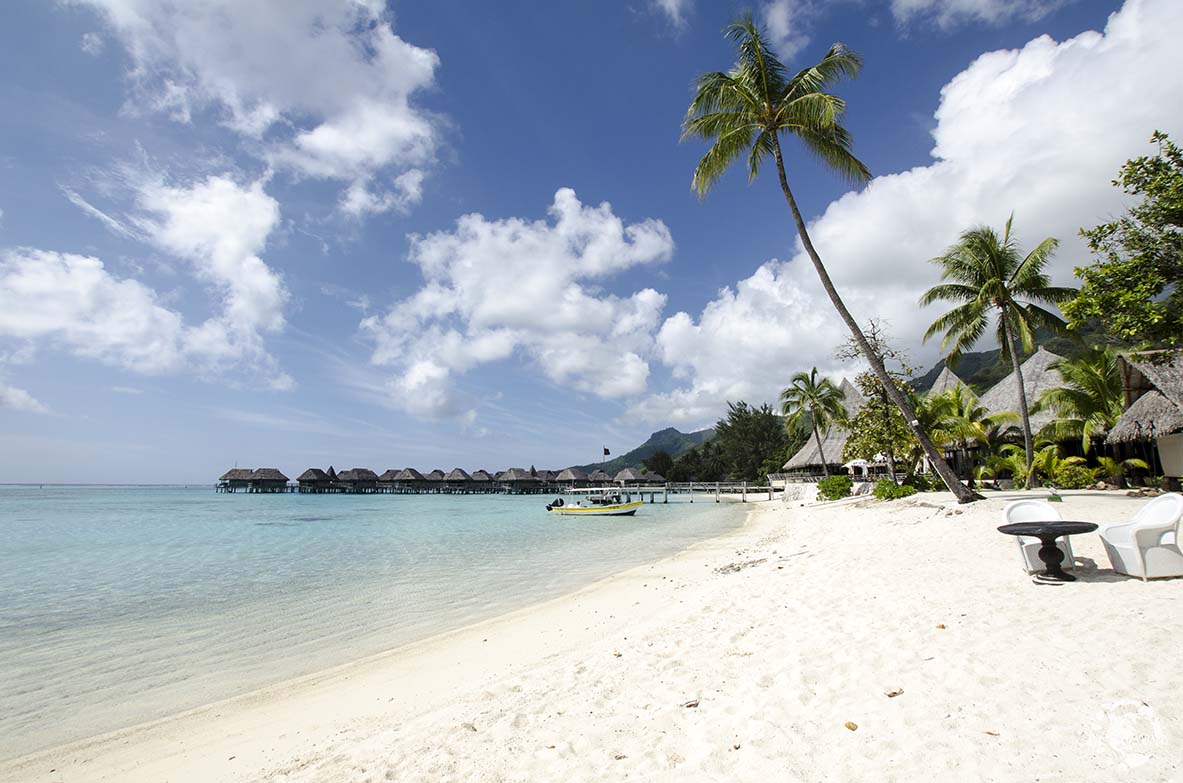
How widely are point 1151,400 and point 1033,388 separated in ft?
35.1

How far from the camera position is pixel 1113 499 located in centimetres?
1213

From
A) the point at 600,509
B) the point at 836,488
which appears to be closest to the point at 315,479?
the point at 600,509

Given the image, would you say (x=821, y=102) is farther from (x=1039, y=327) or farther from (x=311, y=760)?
(x=311, y=760)

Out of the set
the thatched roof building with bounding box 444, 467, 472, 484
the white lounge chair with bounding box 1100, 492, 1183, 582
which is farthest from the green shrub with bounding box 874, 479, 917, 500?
the thatched roof building with bounding box 444, 467, 472, 484

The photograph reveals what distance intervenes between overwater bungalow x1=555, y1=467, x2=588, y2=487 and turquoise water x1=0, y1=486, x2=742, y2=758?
55.8m

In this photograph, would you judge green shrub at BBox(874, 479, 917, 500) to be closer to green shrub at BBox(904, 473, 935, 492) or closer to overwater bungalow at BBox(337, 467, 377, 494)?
green shrub at BBox(904, 473, 935, 492)

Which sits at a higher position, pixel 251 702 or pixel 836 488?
pixel 836 488

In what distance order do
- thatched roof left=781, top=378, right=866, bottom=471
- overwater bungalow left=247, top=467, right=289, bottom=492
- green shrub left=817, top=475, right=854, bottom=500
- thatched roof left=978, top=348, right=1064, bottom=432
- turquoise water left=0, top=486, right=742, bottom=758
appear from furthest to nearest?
overwater bungalow left=247, top=467, right=289, bottom=492 → thatched roof left=781, top=378, right=866, bottom=471 → green shrub left=817, top=475, right=854, bottom=500 → thatched roof left=978, top=348, right=1064, bottom=432 → turquoise water left=0, top=486, right=742, bottom=758

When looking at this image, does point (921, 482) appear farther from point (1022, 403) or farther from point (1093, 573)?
point (1093, 573)

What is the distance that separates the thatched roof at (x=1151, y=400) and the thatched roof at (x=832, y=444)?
65.5 feet

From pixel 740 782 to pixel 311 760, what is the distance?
9.20 feet

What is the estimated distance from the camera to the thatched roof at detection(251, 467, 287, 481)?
8512 centimetres

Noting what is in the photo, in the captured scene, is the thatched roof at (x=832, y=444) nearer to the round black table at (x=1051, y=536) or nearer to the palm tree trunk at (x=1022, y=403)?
the palm tree trunk at (x=1022, y=403)

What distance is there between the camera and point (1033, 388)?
24250 mm
